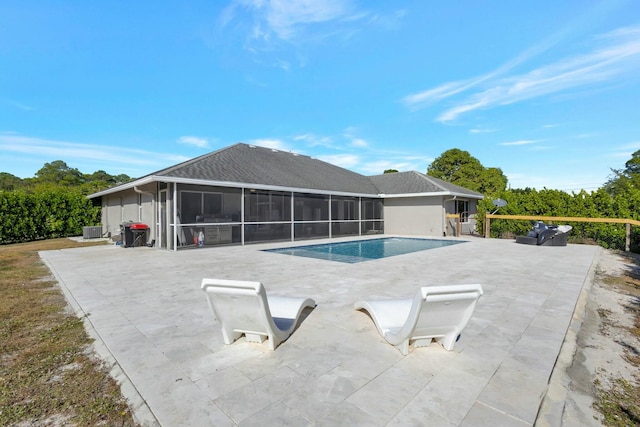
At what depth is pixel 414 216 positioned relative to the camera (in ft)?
63.0

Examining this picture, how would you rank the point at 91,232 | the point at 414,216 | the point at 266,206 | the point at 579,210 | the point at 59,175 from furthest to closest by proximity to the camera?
1. the point at 59,175
2. the point at 414,216
3. the point at 91,232
4. the point at 579,210
5. the point at 266,206

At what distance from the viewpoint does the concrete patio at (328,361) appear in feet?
6.71

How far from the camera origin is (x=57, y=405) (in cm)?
217

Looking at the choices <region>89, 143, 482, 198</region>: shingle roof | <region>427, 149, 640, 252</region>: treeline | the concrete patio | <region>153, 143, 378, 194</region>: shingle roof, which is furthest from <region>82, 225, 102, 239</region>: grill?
<region>427, 149, 640, 252</region>: treeline

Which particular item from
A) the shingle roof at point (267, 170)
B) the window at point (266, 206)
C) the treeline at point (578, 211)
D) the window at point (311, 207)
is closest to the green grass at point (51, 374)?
the shingle roof at point (267, 170)

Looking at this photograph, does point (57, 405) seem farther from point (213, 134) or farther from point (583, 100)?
point (213, 134)

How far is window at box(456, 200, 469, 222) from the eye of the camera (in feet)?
65.0

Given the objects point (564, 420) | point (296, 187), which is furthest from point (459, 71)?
point (564, 420)

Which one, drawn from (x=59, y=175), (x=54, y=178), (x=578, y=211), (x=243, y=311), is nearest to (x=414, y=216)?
(x=578, y=211)

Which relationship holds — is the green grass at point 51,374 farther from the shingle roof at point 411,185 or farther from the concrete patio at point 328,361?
the shingle roof at point 411,185

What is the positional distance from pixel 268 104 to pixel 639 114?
22.4 metres

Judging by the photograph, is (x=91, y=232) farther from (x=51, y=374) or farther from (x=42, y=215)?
(x=51, y=374)

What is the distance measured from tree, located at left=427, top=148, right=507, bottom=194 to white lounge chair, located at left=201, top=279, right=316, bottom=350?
1511 inches

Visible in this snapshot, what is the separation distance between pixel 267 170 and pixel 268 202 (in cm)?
242
